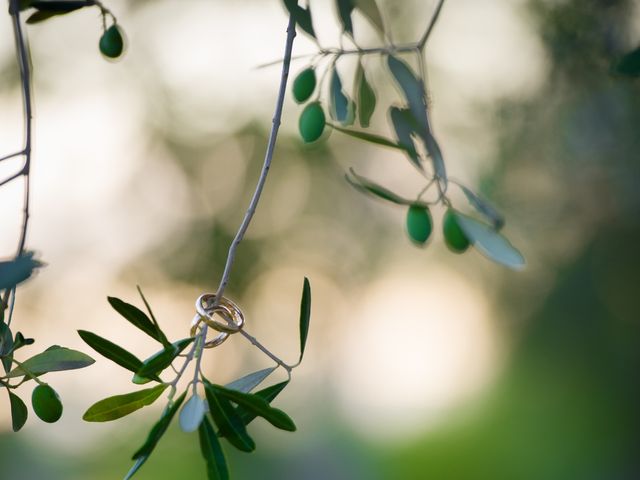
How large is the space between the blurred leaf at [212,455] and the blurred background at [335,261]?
4.35m

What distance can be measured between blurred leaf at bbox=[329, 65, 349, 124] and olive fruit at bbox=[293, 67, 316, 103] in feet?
0.10

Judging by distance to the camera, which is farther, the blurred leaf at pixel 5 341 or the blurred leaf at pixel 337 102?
the blurred leaf at pixel 337 102

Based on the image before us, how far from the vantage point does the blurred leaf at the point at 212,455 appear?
62 cm

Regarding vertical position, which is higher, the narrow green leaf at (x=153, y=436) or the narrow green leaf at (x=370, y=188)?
the narrow green leaf at (x=370, y=188)

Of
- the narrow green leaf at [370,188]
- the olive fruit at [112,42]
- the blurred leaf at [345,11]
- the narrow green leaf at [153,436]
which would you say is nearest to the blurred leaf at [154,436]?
the narrow green leaf at [153,436]

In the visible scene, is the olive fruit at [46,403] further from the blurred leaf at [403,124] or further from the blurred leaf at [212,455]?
the blurred leaf at [403,124]

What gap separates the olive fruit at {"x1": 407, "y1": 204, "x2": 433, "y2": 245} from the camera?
0.70 meters

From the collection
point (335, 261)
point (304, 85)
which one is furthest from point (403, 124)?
point (335, 261)

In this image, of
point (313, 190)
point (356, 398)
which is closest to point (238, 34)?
point (313, 190)

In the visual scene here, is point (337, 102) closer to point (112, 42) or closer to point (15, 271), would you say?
point (112, 42)

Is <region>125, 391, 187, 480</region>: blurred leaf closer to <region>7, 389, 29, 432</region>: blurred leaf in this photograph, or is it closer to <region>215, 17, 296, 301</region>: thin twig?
<region>215, 17, 296, 301</region>: thin twig

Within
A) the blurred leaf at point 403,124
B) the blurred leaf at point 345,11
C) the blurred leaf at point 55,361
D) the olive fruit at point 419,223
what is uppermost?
the blurred leaf at point 345,11

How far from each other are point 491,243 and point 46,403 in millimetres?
460

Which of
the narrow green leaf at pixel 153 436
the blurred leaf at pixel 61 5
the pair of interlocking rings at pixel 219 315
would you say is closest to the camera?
the narrow green leaf at pixel 153 436
